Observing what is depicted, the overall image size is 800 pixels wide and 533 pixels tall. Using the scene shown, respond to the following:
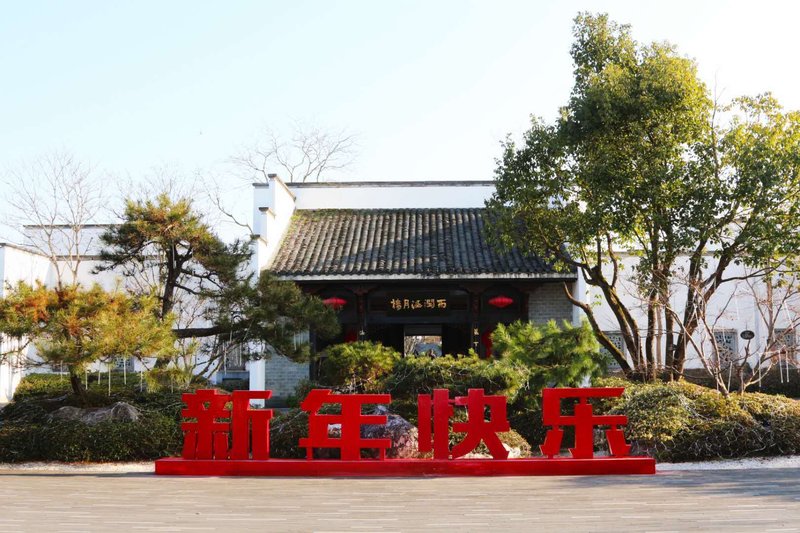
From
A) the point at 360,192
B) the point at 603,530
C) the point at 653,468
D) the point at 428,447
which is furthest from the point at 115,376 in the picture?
the point at 603,530

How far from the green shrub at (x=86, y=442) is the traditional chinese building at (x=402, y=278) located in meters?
5.61

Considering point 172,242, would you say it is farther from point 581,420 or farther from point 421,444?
point 581,420

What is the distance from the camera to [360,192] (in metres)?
19.8

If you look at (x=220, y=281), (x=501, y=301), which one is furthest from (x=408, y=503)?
(x=501, y=301)

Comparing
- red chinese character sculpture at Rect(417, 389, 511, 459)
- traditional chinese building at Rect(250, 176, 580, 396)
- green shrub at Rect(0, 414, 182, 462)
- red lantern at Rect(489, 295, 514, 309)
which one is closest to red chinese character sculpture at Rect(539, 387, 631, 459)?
red chinese character sculpture at Rect(417, 389, 511, 459)

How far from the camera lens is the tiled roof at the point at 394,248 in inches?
627

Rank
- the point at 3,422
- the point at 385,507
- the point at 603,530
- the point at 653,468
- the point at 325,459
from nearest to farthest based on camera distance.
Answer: the point at 603,530, the point at 385,507, the point at 653,468, the point at 325,459, the point at 3,422

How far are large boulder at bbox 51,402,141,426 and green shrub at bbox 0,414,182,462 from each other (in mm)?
214

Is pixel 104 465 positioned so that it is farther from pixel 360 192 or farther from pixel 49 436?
pixel 360 192

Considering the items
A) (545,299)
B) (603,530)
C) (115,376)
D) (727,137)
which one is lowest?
(603,530)

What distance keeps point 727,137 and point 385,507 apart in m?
8.05

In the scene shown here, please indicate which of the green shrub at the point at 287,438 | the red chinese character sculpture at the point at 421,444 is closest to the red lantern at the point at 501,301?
the green shrub at the point at 287,438

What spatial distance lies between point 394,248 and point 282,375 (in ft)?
11.2

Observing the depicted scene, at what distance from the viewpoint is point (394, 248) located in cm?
1719
